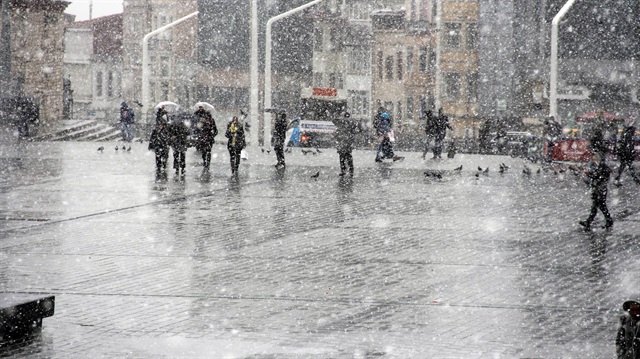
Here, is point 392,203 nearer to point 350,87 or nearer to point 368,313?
point 368,313

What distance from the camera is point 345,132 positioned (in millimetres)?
28484

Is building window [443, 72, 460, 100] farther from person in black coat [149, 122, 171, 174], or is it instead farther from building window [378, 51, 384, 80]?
person in black coat [149, 122, 171, 174]

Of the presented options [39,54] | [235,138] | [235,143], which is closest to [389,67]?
[39,54]

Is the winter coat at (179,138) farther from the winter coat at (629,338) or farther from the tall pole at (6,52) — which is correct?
the tall pole at (6,52)

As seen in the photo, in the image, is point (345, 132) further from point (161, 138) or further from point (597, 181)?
point (597, 181)

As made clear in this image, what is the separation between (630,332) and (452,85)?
67.8 metres

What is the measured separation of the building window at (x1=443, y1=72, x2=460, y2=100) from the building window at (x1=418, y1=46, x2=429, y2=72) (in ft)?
23.4

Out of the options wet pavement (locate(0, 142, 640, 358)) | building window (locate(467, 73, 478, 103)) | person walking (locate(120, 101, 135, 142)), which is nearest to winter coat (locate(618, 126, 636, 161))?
wet pavement (locate(0, 142, 640, 358))

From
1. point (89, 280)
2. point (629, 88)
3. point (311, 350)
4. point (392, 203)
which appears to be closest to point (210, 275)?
point (89, 280)

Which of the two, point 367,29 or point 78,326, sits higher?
point 367,29

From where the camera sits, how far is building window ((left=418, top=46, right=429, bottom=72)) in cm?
8119

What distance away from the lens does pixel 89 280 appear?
11773 mm

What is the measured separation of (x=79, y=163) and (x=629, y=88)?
4051 centimetres

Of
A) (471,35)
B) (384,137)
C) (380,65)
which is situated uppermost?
(471,35)
